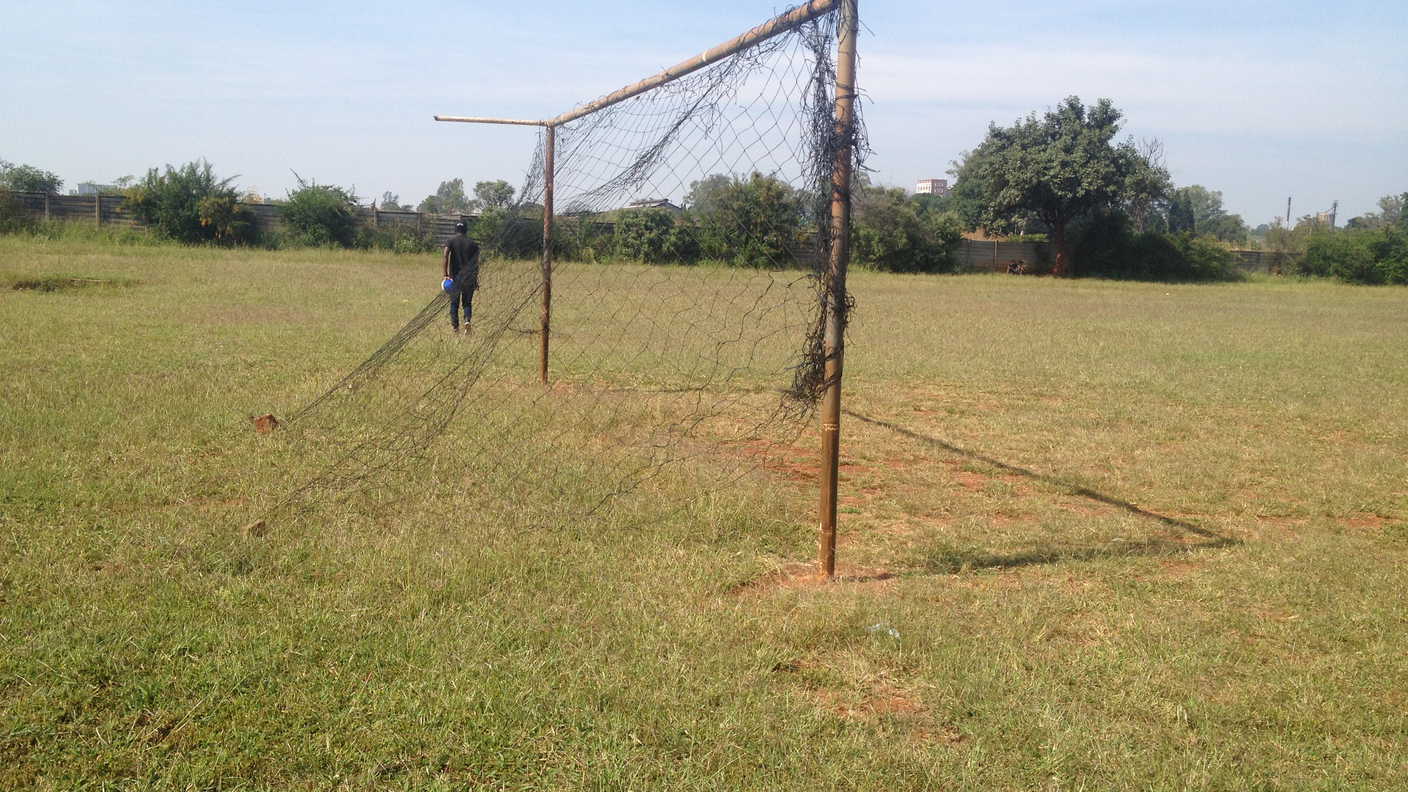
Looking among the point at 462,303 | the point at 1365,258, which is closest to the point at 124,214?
the point at 462,303

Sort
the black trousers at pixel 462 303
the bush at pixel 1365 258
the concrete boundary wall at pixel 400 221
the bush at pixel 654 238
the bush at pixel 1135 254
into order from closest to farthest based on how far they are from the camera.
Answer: the bush at pixel 654 238 → the black trousers at pixel 462 303 → the concrete boundary wall at pixel 400 221 → the bush at pixel 1365 258 → the bush at pixel 1135 254

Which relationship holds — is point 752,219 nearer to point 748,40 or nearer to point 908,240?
point 748,40

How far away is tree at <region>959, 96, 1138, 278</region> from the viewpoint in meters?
33.1

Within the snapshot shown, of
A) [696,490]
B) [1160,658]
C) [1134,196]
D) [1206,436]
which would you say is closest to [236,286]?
[696,490]

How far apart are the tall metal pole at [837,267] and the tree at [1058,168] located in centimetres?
3216

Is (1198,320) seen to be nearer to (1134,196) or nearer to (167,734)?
(1134,196)

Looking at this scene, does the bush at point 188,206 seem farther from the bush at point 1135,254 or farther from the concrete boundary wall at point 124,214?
the bush at point 1135,254

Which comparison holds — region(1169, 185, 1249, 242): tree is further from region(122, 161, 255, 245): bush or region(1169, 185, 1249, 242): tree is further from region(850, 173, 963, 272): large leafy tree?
region(122, 161, 255, 245): bush

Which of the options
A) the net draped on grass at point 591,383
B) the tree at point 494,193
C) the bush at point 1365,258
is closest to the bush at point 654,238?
the net draped on grass at point 591,383

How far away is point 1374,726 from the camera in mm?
2939

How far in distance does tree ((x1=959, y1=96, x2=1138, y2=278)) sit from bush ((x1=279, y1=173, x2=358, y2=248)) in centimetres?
2290

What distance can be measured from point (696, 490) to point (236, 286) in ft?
43.7

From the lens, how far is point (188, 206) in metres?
27.3

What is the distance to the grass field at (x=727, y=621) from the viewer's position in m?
2.64
